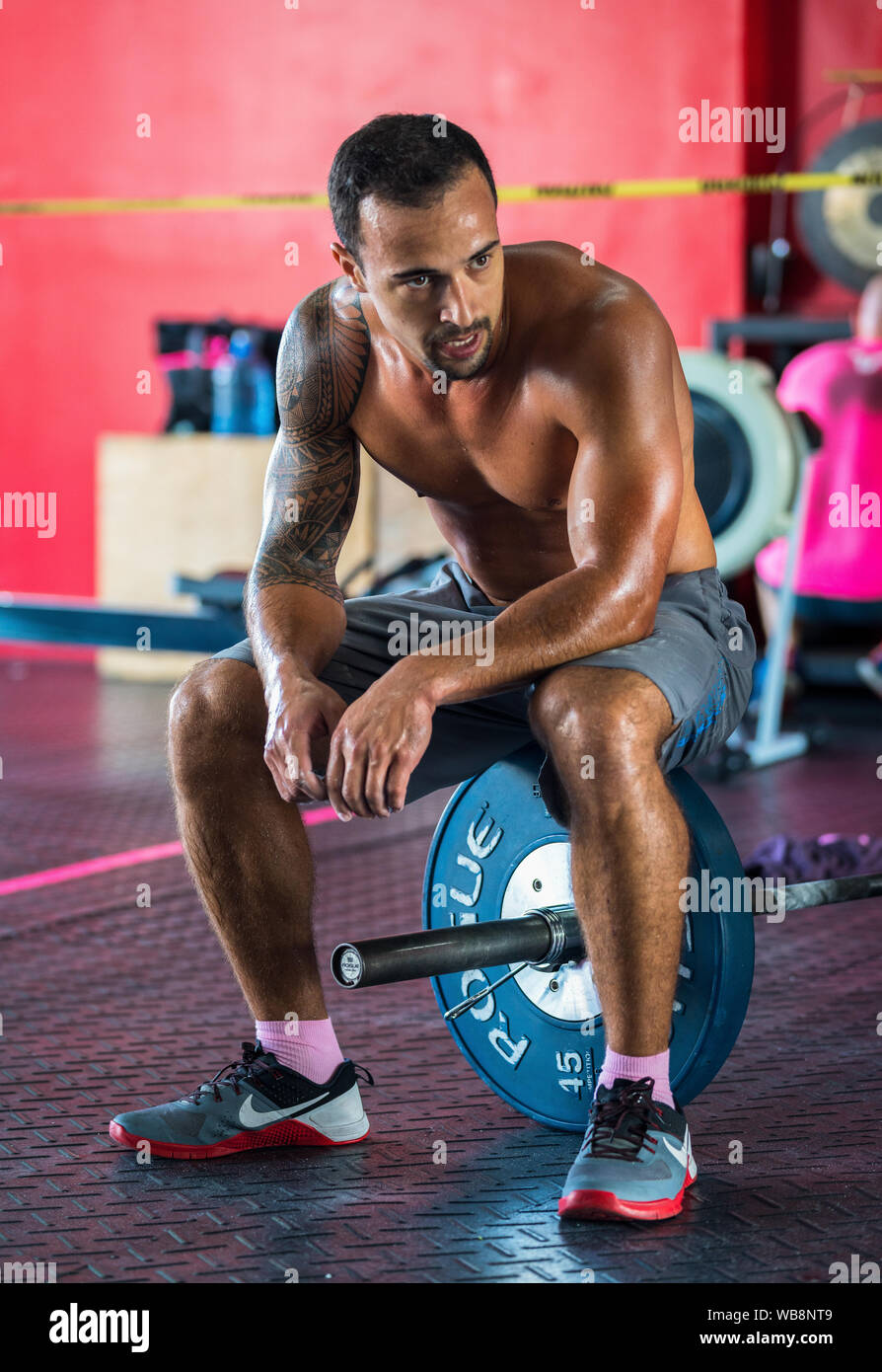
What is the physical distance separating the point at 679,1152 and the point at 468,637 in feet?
1.87

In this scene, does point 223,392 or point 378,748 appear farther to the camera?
point 223,392

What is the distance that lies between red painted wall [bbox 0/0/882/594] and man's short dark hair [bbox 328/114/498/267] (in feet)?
12.5

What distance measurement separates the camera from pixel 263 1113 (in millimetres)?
1879

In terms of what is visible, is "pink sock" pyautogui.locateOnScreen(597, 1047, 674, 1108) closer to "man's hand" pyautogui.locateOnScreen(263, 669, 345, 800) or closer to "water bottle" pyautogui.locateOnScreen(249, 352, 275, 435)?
"man's hand" pyautogui.locateOnScreen(263, 669, 345, 800)

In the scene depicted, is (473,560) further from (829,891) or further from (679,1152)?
(679,1152)

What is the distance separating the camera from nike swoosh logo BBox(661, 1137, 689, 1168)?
5.48 feet

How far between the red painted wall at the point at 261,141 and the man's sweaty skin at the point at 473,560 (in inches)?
143

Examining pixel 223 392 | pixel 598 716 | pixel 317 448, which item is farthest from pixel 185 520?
pixel 598 716

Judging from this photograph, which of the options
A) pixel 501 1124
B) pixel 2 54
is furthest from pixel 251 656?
pixel 2 54

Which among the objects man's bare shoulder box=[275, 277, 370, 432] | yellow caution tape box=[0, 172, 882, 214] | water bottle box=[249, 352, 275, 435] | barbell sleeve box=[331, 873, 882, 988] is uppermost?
yellow caution tape box=[0, 172, 882, 214]

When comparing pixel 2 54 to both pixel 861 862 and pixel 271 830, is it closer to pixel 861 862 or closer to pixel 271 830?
pixel 861 862

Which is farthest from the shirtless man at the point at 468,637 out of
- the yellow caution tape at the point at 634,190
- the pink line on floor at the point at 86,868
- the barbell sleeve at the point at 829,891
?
the yellow caution tape at the point at 634,190

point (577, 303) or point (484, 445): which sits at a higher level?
point (577, 303)

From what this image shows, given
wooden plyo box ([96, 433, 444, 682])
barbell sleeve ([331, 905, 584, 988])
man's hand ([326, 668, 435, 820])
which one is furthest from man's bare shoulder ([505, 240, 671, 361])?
wooden plyo box ([96, 433, 444, 682])
